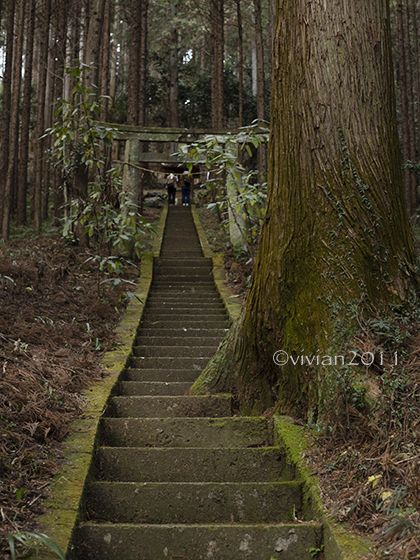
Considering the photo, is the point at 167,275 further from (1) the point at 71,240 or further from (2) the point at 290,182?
(2) the point at 290,182

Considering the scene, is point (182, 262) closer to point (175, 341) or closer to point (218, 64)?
point (175, 341)

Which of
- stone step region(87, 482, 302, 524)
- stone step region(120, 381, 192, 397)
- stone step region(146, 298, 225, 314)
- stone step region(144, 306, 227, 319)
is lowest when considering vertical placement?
stone step region(87, 482, 302, 524)

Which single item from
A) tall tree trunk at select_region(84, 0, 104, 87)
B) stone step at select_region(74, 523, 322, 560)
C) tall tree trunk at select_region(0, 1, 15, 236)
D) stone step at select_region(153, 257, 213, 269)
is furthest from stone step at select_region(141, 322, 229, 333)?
tall tree trunk at select_region(0, 1, 15, 236)

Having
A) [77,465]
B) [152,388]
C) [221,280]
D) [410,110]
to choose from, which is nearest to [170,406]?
[152,388]

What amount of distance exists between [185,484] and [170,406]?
1344 mm

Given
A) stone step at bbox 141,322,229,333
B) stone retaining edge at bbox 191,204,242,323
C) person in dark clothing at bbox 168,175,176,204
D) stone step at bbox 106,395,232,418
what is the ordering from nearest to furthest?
stone step at bbox 106,395,232,418, stone step at bbox 141,322,229,333, stone retaining edge at bbox 191,204,242,323, person in dark clothing at bbox 168,175,176,204

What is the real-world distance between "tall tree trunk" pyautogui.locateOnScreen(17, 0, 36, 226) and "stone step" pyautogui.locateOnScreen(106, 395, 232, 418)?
12462mm

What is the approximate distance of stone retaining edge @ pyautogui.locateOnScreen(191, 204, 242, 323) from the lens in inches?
316

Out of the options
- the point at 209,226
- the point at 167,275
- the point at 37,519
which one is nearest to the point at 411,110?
the point at 209,226

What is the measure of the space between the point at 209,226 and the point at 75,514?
14474 mm

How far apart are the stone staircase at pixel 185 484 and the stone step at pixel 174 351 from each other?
0.43 meters

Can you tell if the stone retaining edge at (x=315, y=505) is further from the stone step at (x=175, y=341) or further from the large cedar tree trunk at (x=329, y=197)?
the stone step at (x=175, y=341)

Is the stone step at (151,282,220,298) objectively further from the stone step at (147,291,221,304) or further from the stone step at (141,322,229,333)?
the stone step at (141,322,229,333)

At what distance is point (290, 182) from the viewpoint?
3.84 meters
